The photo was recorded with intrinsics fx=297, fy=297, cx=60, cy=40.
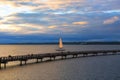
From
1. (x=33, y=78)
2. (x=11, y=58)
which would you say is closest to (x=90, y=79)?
(x=33, y=78)

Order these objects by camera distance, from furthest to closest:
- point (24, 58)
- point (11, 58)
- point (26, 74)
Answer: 1. point (24, 58)
2. point (11, 58)
3. point (26, 74)

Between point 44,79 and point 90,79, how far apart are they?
758cm

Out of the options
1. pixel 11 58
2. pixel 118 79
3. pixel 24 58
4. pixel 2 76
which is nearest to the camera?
pixel 118 79

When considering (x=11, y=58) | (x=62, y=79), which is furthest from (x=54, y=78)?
(x=11, y=58)

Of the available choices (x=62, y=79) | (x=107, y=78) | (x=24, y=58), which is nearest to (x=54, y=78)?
(x=62, y=79)

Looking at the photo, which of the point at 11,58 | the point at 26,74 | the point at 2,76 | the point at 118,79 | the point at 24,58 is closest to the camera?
the point at 118,79

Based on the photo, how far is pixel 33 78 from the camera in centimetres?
5059

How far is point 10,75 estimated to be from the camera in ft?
174

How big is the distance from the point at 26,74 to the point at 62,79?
898 cm

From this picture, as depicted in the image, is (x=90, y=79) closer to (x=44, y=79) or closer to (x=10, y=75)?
(x=44, y=79)

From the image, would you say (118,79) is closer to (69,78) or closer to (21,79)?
(69,78)

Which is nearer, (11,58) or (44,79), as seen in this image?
(44,79)

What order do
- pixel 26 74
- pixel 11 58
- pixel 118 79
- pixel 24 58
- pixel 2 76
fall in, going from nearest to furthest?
pixel 118 79
pixel 2 76
pixel 26 74
pixel 11 58
pixel 24 58

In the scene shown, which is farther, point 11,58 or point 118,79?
point 11,58
